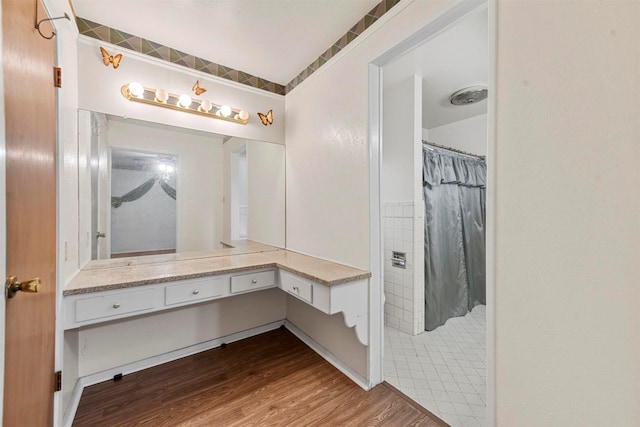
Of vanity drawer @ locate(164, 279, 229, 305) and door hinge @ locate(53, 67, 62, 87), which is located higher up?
door hinge @ locate(53, 67, 62, 87)

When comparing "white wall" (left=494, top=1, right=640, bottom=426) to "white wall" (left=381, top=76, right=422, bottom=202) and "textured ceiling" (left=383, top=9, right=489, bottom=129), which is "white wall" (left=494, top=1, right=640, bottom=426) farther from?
"white wall" (left=381, top=76, right=422, bottom=202)

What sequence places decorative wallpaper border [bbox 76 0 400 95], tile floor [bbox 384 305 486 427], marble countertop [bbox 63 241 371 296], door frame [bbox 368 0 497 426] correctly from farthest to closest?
decorative wallpaper border [bbox 76 0 400 95]
tile floor [bbox 384 305 486 427]
marble countertop [bbox 63 241 371 296]
door frame [bbox 368 0 497 426]

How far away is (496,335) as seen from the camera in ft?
3.48

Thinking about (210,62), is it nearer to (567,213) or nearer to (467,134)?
(567,213)

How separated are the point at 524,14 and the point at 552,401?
1420mm

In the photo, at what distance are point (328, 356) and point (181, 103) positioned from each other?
2.27 meters

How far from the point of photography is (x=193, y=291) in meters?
1.63

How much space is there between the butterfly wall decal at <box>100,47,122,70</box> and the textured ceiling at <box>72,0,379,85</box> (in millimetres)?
198

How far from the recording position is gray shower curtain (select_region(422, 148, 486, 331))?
2.53m

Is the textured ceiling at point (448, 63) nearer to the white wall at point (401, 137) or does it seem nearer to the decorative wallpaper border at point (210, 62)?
the white wall at point (401, 137)

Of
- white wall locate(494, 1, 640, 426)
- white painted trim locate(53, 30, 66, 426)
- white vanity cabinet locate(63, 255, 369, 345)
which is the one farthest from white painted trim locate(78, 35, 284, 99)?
white wall locate(494, 1, 640, 426)

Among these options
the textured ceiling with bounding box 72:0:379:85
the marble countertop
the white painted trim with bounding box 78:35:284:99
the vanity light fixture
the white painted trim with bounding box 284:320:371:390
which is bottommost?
the white painted trim with bounding box 284:320:371:390

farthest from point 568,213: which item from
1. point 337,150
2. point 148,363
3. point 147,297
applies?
point 148,363

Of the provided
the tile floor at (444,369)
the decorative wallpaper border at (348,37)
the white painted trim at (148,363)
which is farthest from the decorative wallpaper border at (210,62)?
the tile floor at (444,369)
